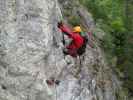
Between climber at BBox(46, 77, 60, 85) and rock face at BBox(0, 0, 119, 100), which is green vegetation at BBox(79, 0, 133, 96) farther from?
rock face at BBox(0, 0, 119, 100)

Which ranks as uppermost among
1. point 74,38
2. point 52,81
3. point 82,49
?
point 74,38

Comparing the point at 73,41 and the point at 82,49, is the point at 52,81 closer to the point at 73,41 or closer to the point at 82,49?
the point at 73,41

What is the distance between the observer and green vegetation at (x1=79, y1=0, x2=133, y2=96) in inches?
754

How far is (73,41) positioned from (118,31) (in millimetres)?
7781

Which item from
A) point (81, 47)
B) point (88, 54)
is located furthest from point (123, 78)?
point (81, 47)

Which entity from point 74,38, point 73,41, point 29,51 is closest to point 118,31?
point 73,41

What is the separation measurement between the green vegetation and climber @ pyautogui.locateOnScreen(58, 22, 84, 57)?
17.4 ft

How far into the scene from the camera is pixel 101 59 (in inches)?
639

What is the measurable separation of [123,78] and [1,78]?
8971 millimetres

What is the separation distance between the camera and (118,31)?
68.1ft

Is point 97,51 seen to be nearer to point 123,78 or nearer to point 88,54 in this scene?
point 88,54

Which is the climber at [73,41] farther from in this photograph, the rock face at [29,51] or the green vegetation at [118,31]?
the green vegetation at [118,31]

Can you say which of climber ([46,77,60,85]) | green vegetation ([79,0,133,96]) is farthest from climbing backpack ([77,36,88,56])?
green vegetation ([79,0,133,96])

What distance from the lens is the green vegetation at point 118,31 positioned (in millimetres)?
19156
